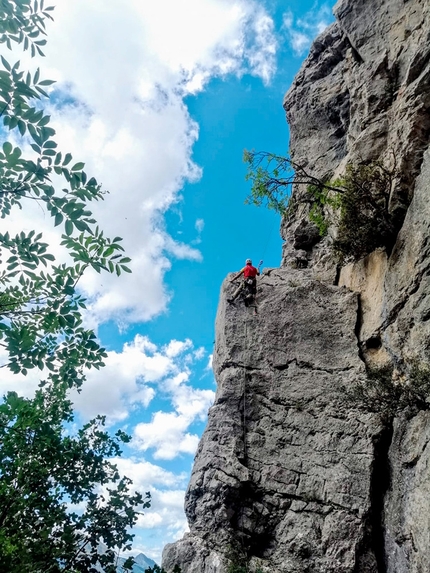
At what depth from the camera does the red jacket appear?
45.8 ft

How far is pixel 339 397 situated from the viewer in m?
11.3

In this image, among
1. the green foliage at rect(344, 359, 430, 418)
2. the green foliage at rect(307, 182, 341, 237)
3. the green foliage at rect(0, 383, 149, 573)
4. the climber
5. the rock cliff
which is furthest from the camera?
the climber

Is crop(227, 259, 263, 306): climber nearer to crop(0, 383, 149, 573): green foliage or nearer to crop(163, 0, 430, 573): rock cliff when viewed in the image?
crop(163, 0, 430, 573): rock cliff

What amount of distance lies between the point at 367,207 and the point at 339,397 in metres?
5.01

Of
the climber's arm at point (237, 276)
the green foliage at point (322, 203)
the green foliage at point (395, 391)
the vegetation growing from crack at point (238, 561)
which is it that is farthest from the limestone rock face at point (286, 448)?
the green foliage at point (322, 203)

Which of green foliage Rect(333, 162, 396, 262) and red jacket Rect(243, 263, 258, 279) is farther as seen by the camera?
red jacket Rect(243, 263, 258, 279)

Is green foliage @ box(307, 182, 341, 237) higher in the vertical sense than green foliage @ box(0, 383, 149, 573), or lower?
higher

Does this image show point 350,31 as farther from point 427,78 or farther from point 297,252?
point 297,252

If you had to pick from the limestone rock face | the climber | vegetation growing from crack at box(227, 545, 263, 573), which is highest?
the climber

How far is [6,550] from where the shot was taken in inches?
166

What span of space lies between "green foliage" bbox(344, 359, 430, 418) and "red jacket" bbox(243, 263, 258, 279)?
4676 mm

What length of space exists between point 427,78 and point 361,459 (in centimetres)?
942

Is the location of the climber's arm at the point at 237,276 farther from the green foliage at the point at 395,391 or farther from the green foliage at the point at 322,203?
the green foliage at the point at 395,391

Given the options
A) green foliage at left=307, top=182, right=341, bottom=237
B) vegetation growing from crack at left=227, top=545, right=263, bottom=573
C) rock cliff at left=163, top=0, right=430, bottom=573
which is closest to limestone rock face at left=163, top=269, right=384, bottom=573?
rock cliff at left=163, top=0, right=430, bottom=573
